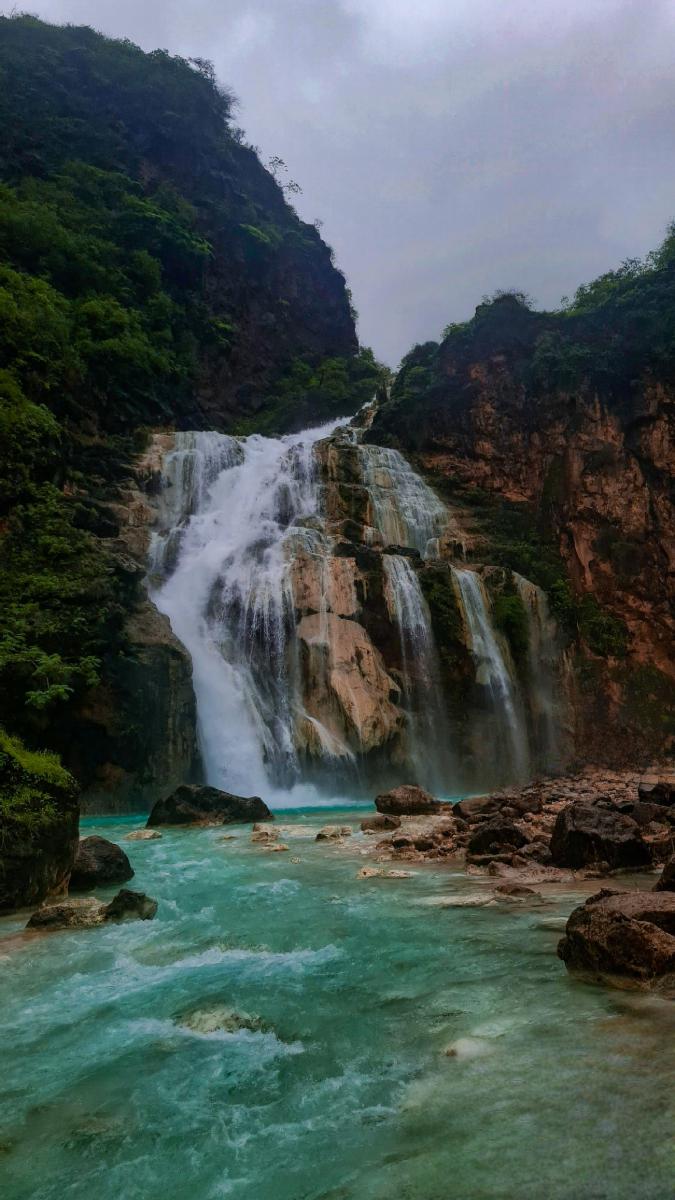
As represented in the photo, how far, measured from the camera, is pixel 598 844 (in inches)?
336

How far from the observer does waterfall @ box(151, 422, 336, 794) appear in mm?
20719

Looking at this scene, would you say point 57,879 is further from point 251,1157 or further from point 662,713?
point 662,713

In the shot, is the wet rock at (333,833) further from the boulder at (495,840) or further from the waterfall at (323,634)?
the waterfall at (323,634)

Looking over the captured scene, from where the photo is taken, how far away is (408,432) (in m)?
36.7

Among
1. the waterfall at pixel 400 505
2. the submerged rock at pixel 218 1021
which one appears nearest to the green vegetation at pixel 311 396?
the waterfall at pixel 400 505

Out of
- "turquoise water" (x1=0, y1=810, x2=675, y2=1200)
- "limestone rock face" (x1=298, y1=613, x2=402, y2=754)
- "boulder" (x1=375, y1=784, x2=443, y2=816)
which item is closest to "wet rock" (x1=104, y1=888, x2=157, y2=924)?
"turquoise water" (x1=0, y1=810, x2=675, y2=1200)

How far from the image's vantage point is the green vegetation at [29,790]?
7.33m

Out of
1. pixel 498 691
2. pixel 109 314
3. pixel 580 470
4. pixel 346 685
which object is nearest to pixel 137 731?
pixel 346 685

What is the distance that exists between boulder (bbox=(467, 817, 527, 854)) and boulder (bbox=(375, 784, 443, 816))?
5564 millimetres

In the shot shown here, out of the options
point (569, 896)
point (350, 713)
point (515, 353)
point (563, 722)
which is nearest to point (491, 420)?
point (515, 353)

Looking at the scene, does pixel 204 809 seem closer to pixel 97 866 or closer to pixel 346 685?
pixel 97 866

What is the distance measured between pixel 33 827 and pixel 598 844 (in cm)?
645

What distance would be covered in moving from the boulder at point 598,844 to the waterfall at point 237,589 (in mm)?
12508

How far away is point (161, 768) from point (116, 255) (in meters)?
31.7
